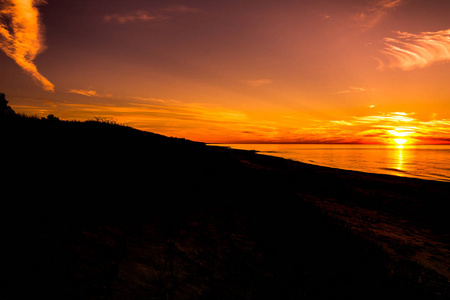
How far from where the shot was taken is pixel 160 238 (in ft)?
15.9

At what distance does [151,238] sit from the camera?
4770mm

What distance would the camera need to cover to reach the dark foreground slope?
3564mm

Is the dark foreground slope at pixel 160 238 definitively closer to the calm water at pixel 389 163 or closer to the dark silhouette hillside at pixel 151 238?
the dark silhouette hillside at pixel 151 238

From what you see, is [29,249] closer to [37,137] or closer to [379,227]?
[37,137]

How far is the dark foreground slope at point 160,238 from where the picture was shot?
140 inches

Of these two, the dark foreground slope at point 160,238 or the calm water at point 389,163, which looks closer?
the dark foreground slope at point 160,238

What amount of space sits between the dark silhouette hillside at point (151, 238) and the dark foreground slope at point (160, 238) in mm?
23

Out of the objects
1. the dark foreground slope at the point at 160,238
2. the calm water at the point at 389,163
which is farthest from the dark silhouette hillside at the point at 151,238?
the calm water at the point at 389,163

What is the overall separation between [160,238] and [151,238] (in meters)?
0.19

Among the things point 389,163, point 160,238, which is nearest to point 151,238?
point 160,238

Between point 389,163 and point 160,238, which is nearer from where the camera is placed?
point 160,238

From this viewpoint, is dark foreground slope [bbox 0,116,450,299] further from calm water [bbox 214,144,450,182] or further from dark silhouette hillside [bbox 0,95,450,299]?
calm water [bbox 214,144,450,182]

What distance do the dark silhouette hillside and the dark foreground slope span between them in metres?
0.02

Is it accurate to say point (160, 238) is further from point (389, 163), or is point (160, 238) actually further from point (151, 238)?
point (389, 163)
